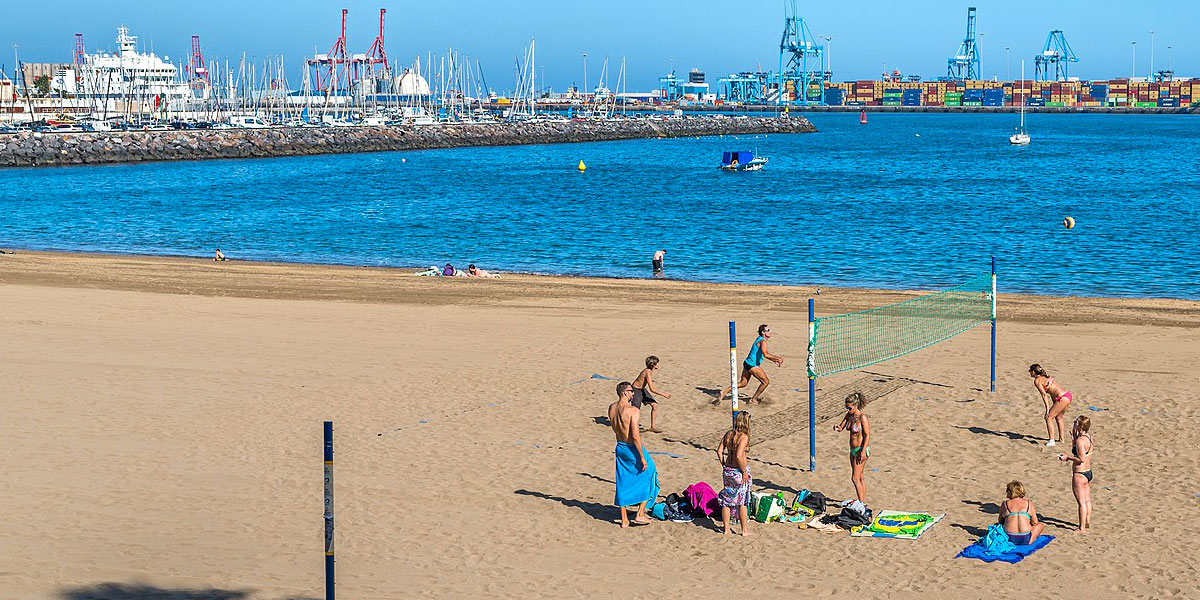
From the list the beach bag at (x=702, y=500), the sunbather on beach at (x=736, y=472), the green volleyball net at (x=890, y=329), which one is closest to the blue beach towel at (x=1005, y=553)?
the sunbather on beach at (x=736, y=472)

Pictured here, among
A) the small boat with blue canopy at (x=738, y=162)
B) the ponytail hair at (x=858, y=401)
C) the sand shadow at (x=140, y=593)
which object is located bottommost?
the sand shadow at (x=140, y=593)

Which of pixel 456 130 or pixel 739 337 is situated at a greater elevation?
pixel 456 130

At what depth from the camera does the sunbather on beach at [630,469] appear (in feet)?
35.2

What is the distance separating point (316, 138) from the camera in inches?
4252

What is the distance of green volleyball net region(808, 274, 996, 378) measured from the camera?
17.9 m

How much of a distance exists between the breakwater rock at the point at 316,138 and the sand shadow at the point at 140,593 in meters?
82.8

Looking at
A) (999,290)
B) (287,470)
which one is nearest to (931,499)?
(287,470)

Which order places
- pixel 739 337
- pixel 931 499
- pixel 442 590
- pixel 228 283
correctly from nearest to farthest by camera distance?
pixel 442 590 < pixel 931 499 < pixel 739 337 < pixel 228 283

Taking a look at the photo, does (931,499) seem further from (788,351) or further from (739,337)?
(739,337)

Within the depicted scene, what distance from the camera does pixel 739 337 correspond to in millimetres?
19969

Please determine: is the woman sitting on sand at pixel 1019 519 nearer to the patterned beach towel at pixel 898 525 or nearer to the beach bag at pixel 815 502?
the patterned beach towel at pixel 898 525

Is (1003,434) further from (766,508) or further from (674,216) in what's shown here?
(674,216)

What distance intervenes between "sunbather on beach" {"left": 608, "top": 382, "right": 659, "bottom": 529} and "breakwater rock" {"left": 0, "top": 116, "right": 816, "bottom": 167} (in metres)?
83.1

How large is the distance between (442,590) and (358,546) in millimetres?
1279
